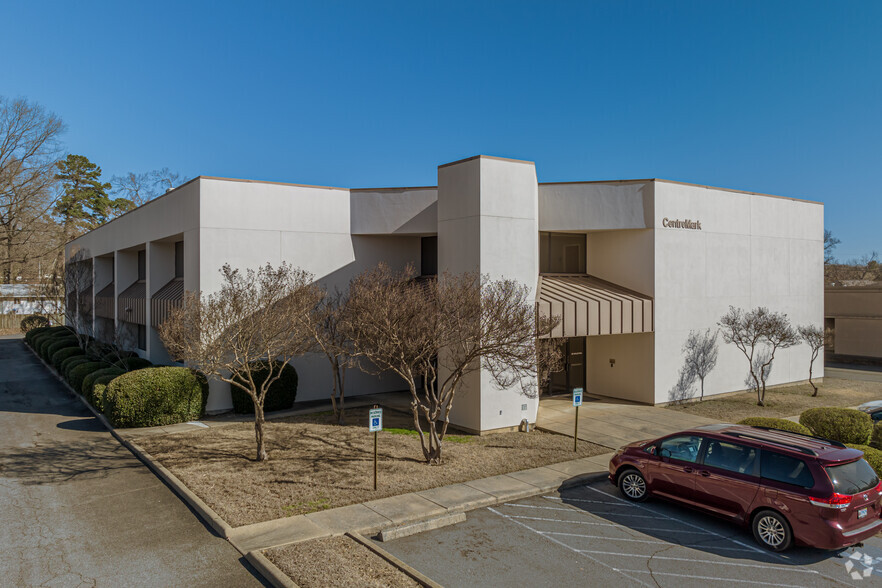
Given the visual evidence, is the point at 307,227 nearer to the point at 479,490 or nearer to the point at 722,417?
the point at 479,490

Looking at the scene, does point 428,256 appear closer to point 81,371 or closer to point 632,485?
point 632,485

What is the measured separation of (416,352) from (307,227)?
9471mm

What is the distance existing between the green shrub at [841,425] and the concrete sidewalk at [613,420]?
3.14 metres

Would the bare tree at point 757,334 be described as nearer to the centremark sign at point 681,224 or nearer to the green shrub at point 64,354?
the centremark sign at point 681,224

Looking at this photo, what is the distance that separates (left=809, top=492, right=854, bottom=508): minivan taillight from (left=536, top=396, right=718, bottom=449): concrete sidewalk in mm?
6250

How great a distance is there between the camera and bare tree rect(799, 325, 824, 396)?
22.5 metres

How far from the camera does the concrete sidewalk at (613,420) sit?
1526cm

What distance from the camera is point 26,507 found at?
9.95 meters

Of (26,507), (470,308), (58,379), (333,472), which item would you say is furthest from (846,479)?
(58,379)

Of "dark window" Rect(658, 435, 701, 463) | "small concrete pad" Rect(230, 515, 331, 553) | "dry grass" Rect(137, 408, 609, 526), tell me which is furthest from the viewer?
"dry grass" Rect(137, 408, 609, 526)

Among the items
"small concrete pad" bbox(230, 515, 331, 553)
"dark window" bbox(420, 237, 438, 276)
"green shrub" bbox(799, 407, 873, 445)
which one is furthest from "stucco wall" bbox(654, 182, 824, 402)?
"small concrete pad" bbox(230, 515, 331, 553)

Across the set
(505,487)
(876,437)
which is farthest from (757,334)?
(505,487)

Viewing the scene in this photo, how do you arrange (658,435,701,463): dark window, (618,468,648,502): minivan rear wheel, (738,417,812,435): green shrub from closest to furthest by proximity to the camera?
(658,435,701,463): dark window
(618,468,648,502): minivan rear wheel
(738,417,812,435): green shrub

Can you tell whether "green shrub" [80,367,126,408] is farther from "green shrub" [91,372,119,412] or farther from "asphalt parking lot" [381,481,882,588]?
"asphalt parking lot" [381,481,882,588]
